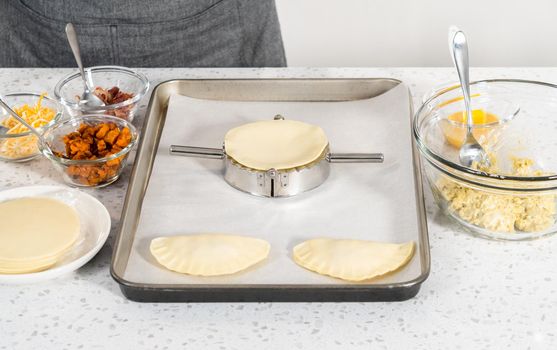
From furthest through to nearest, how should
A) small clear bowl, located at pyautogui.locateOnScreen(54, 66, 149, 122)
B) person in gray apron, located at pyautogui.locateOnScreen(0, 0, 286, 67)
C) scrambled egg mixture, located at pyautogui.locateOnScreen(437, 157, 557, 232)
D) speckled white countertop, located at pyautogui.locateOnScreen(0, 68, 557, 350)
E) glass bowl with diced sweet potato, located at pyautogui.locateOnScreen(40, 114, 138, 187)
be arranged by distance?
1. person in gray apron, located at pyautogui.locateOnScreen(0, 0, 286, 67)
2. small clear bowl, located at pyautogui.locateOnScreen(54, 66, 149, 122)
3. glass bowl with diced sweet potato, located at pyautogui.locateOnScreen(40, 114, 138, 187)
4. scrambled egg mixture, located at pyautogui.locateOnScreen(437, 157, 557, 232)
5. speckled white countertop, located at pyautogui.locateOnScreen(0, 68, 557, 350)

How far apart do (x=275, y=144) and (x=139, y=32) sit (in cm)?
62

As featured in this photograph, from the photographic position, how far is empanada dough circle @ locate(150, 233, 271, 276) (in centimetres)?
91

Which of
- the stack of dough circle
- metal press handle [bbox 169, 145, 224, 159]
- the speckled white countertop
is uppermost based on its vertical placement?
metal press handle [bbox 169, 145, 224, 159]

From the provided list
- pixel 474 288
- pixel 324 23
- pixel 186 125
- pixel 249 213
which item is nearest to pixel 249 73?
pixel 186 125

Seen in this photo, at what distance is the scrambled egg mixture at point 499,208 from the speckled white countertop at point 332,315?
0.03m

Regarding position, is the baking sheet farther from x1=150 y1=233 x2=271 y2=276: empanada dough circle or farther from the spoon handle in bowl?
the spoon handle in bowl

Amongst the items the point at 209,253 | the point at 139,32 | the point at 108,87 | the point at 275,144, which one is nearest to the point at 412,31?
the point at 139,32

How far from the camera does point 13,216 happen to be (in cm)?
98

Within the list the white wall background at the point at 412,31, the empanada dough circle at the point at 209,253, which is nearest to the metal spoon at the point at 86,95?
the empanada dough circle at the point at 209,253

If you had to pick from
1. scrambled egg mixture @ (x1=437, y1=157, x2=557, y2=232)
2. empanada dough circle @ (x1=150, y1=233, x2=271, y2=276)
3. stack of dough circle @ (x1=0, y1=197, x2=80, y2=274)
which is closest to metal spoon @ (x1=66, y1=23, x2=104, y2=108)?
stack of dough circle @ (x1=0, y1=197, x2=80, y2=274)

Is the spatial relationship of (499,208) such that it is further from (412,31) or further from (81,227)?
(412,31)

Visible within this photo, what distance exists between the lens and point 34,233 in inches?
37.4

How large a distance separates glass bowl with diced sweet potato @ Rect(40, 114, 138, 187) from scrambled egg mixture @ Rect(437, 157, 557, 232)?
0.46 m

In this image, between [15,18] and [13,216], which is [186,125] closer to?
[13,216]
